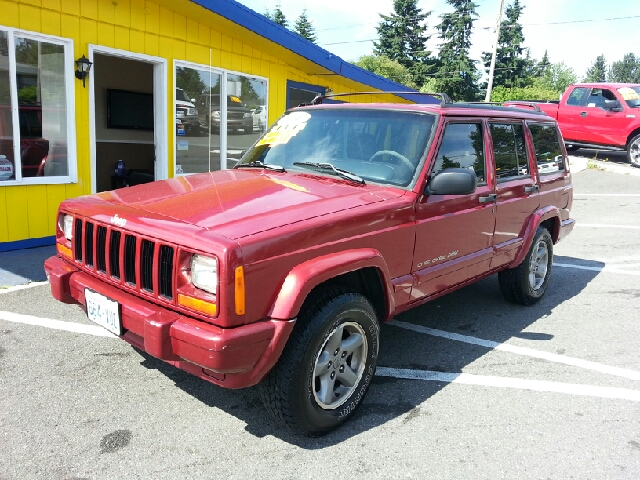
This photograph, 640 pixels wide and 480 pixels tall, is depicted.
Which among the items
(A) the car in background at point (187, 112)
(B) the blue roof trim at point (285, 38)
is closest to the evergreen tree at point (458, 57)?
(B) the blue roof trim at point (285, 38)

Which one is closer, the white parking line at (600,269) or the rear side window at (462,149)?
the rear side window at (462,149)

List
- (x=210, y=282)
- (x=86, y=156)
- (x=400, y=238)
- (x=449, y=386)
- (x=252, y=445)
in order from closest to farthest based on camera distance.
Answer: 1. (x=210, y=282)
2. (x=252, y=445)
3. (x=400, y=238)
4. (x=449, y=386)
5. (x=86, y=156)

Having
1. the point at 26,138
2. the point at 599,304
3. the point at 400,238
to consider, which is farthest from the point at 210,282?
the point at 26,138

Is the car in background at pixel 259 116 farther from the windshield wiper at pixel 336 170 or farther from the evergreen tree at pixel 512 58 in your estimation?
the evergreen tree at pixel 512 58

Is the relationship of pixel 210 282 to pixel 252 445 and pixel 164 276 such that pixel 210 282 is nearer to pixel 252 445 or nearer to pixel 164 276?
pixel 164 276

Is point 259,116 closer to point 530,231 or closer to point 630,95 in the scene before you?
point 530,231

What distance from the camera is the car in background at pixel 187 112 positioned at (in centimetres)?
848

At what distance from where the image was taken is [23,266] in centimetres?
589

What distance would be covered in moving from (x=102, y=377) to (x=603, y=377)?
11.8 feet

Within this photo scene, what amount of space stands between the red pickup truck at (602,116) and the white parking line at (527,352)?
12437 mm

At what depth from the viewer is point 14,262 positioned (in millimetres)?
6020

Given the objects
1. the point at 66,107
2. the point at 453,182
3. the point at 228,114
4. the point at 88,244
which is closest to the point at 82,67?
the point at 66,107

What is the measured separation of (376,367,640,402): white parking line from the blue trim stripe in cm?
484

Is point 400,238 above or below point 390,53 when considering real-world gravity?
below
